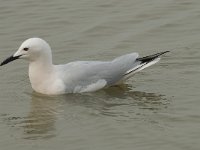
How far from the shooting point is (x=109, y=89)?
10.8 m

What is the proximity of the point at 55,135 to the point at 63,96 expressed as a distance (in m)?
1.65

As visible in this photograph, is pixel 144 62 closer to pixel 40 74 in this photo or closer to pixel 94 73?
pixel 94 73

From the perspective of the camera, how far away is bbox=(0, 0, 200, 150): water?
8.59m

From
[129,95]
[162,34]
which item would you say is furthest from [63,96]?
[162,34]

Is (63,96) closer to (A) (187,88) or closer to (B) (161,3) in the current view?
(A) (187,88)

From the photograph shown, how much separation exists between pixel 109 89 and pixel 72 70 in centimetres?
67

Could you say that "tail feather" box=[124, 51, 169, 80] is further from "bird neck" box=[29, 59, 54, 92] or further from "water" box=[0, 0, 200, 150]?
"bird neck" box=[29, 59, 54, 92]

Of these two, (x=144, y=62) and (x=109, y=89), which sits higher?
(x=144, y=62)

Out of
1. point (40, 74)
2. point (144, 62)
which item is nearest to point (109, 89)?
point (144, 62)

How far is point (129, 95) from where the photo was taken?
10.3 meters

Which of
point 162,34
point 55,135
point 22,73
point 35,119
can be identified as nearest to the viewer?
point 55,135

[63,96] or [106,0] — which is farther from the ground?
[106,0]

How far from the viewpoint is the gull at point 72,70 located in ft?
34.2

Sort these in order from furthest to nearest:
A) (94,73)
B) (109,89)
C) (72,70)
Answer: (109,89) < (94,73) < (72,70)
